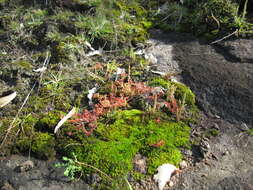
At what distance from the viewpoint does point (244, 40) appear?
12.8 ft

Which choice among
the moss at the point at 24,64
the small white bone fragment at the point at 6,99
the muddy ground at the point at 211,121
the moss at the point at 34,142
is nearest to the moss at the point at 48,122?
the moss at the point at 34,142

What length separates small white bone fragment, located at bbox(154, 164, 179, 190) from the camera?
2.26m

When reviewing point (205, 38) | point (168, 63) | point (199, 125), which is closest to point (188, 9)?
point (205, 38)

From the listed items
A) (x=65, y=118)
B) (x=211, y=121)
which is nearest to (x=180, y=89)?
(x=211, y=121)

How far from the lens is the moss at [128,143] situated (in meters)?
2.36

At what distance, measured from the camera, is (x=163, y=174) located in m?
2.30

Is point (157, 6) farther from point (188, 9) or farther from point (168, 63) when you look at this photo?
point (168, 63)

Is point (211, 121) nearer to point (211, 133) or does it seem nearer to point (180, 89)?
point (211, 133)

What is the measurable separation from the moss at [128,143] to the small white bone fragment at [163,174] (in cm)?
5

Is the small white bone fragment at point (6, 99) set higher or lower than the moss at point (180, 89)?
lower

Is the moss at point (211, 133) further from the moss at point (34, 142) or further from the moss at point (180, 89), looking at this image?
the moss at point (34, 142)

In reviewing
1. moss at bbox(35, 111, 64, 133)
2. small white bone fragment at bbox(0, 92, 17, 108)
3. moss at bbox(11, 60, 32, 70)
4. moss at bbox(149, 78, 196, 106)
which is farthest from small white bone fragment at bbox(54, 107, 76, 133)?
A: moss at bbox(11, 60, 32, 70)

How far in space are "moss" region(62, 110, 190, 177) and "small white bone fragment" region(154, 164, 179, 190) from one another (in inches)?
2.0

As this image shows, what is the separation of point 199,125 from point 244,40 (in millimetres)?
1848
